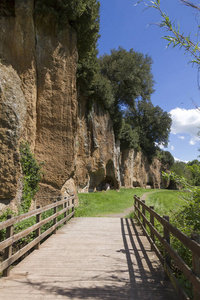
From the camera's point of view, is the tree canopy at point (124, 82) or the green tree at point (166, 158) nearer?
the tree canopy at point (124, 82)

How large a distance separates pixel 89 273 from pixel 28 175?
25.7 feet

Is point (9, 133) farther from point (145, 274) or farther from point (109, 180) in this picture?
point (109, 180)

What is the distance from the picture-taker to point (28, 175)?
11.2 metres

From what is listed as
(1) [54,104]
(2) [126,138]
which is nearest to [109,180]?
(2) [126,138]

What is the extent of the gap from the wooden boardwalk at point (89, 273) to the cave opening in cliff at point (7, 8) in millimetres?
11604

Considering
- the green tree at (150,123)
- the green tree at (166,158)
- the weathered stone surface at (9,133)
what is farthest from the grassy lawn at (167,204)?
the green tree at (166,158)

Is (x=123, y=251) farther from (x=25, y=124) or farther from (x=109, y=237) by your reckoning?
(x=25, y=124)

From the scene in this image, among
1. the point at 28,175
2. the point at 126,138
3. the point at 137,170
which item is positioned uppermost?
the point at 126,138

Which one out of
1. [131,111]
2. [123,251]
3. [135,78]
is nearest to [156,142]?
[131,111]

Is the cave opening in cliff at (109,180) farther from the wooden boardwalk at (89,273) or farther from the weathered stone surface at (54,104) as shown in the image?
the wooden boardwalk at (89,273)

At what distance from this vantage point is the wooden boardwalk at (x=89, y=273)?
3.46 m

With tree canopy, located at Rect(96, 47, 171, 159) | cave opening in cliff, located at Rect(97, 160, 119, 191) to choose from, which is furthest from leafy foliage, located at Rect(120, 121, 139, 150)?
cave opening in cliff, located at Rect(97, 160, 119, 191)

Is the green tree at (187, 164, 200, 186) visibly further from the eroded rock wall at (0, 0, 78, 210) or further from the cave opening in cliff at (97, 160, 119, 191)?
the cave opening in cliff at (97, 160, 119, 191)

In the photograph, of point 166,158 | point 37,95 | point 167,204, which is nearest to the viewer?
point 37,95
